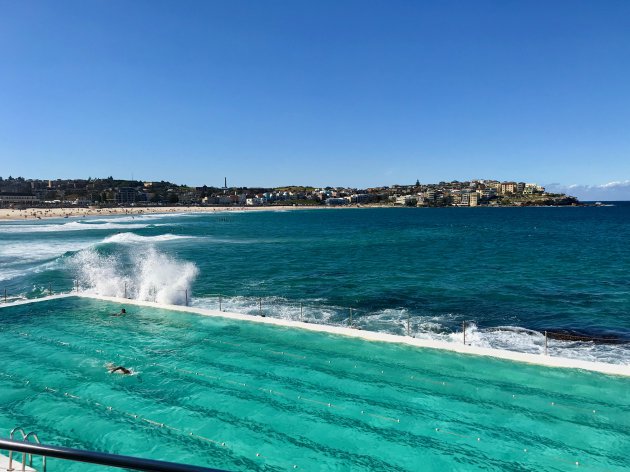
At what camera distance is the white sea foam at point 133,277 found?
27.0 m

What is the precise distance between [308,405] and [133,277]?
2646cm

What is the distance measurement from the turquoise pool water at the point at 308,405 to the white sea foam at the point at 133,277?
8.52m

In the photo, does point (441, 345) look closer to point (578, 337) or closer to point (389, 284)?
point (578, 337)

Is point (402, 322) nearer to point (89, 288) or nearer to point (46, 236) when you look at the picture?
point (89, 288)

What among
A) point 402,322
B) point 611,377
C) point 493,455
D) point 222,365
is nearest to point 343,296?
point 402,322

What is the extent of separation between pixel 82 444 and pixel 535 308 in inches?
922

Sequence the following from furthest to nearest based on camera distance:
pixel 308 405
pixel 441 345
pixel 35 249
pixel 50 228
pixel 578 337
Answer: pixel 50 228
pixel 35 249
pixel 578 337
pixel 441 345
pixel 308 405

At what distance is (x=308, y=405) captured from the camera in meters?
11.6

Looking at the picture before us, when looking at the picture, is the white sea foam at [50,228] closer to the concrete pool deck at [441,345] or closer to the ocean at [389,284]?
the ocean at [389,284]

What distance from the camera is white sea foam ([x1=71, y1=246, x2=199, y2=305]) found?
27.0 meters

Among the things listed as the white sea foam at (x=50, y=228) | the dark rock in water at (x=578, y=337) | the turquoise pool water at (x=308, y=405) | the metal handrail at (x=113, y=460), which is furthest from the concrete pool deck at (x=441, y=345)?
the white sea foam at (x=50, y=228)

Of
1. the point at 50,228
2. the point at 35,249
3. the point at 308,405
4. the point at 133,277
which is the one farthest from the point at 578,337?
the point at 50,228

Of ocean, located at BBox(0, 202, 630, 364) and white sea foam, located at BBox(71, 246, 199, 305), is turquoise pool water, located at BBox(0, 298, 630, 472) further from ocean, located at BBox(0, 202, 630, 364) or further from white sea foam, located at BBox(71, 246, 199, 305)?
white sea foam, located at BBox(71, 246, 199, 305)

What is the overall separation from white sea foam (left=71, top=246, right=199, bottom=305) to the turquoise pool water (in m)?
8.52
